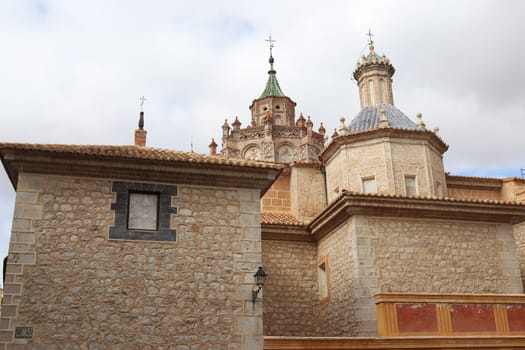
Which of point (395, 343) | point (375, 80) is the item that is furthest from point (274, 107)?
point (395, 343)

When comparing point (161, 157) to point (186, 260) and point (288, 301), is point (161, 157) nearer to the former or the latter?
point (186, 260)

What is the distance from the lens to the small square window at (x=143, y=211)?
34.2 feet

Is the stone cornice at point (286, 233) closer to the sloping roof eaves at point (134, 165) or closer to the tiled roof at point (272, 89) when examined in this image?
the sloping roof eaves at point (134, 165)

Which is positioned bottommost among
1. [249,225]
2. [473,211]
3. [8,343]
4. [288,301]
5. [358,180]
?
[8,343]

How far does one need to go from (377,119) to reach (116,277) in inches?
501

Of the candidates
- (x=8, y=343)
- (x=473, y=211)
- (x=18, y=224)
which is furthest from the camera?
(x=473, y=211)

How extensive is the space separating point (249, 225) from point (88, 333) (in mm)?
3491

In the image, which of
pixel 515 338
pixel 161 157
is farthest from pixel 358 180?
pixel 161 157

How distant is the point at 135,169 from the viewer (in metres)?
10.5

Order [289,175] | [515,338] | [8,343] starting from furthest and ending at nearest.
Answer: [289,175], [515,338], [8,343]

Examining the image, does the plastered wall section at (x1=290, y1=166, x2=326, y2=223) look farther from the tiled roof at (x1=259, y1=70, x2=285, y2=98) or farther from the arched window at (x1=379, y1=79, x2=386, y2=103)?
the tiled roof at (x1=259, y1=70, x2=285, y2=98)

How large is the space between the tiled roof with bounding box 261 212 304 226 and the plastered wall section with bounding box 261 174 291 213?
52cm

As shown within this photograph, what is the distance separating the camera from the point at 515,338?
12.1m

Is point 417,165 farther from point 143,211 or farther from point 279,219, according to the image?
point 143,211
